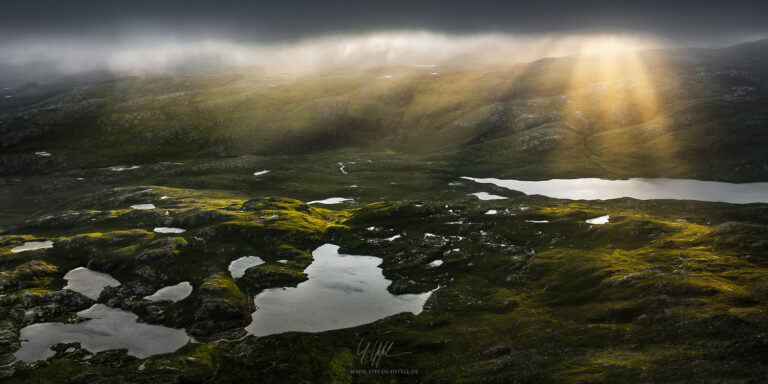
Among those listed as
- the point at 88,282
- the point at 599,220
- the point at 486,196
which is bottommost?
the point at 88,282

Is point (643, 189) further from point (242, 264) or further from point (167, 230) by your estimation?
point (167, 230)

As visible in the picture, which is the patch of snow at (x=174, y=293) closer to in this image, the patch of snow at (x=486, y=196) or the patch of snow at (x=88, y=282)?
the patch of snow at (x=88, y=282)

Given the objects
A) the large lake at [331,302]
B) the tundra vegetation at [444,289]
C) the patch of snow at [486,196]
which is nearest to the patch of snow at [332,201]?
the tundra vegetation at [444,289]

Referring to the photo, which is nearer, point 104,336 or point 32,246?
point 104,336

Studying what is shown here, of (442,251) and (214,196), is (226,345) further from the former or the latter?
(214,196)

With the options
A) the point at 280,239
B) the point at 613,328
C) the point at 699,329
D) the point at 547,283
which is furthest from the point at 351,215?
the point at 699,329

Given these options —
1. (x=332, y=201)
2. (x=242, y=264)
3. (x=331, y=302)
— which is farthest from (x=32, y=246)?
(x=332, y=201)
